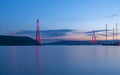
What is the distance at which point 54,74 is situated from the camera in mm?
8508

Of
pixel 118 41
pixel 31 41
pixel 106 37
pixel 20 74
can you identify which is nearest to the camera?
pixel 20 74

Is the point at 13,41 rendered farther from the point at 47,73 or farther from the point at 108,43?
the point at 47,73

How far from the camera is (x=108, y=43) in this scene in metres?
79.9

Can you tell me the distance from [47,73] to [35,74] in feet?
1.72

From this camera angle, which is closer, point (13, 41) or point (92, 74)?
point (92, 74)

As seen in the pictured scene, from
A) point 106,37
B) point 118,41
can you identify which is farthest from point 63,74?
point 118,41

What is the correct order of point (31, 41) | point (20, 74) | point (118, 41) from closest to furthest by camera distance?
point (20, 74) < point (118, 41) < point (31, 41)

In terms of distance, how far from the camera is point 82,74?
28.1 feet

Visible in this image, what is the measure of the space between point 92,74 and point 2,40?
105551 mm

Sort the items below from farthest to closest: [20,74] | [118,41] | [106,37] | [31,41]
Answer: [31,41], [118,41], [106,37], [20,74]

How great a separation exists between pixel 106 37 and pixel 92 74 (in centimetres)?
6210

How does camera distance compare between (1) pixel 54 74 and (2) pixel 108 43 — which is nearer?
(1) pixel 54 74

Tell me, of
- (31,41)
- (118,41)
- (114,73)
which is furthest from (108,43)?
(114,73)

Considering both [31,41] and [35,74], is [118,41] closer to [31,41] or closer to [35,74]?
[31,41]
